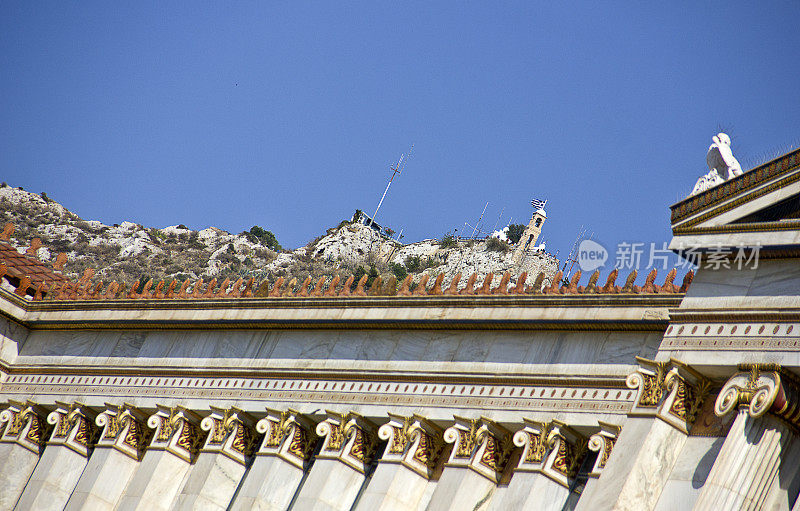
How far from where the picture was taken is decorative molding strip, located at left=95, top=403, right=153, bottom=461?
2406cm

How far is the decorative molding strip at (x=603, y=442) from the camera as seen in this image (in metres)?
16.6

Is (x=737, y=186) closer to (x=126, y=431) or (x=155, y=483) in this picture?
(x=155, y=483)

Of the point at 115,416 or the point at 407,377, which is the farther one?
the point at 115,416

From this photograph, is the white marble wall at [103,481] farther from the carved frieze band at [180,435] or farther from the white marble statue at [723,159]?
the white marble statue at [723,159]

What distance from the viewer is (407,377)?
20.2 m

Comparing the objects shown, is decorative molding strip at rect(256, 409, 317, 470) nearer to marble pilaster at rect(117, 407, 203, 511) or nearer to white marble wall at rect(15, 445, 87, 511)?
marble pilaster at rect(117, 407, 203, 511)

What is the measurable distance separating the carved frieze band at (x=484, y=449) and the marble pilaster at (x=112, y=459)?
8756 mm

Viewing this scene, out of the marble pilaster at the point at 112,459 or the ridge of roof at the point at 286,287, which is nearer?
the ridge of roof at the point at 286,287

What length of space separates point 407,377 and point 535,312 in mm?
2898

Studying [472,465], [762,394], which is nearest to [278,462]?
[472,465]

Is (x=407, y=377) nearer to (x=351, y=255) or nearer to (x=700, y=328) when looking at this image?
(x=700, y=328)

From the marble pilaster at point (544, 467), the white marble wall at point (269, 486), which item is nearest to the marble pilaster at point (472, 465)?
the marble pilaster at point (544, 467)

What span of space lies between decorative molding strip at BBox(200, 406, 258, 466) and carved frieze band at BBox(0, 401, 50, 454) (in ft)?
19.3

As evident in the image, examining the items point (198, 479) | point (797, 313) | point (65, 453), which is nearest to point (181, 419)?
point (198, 479)
